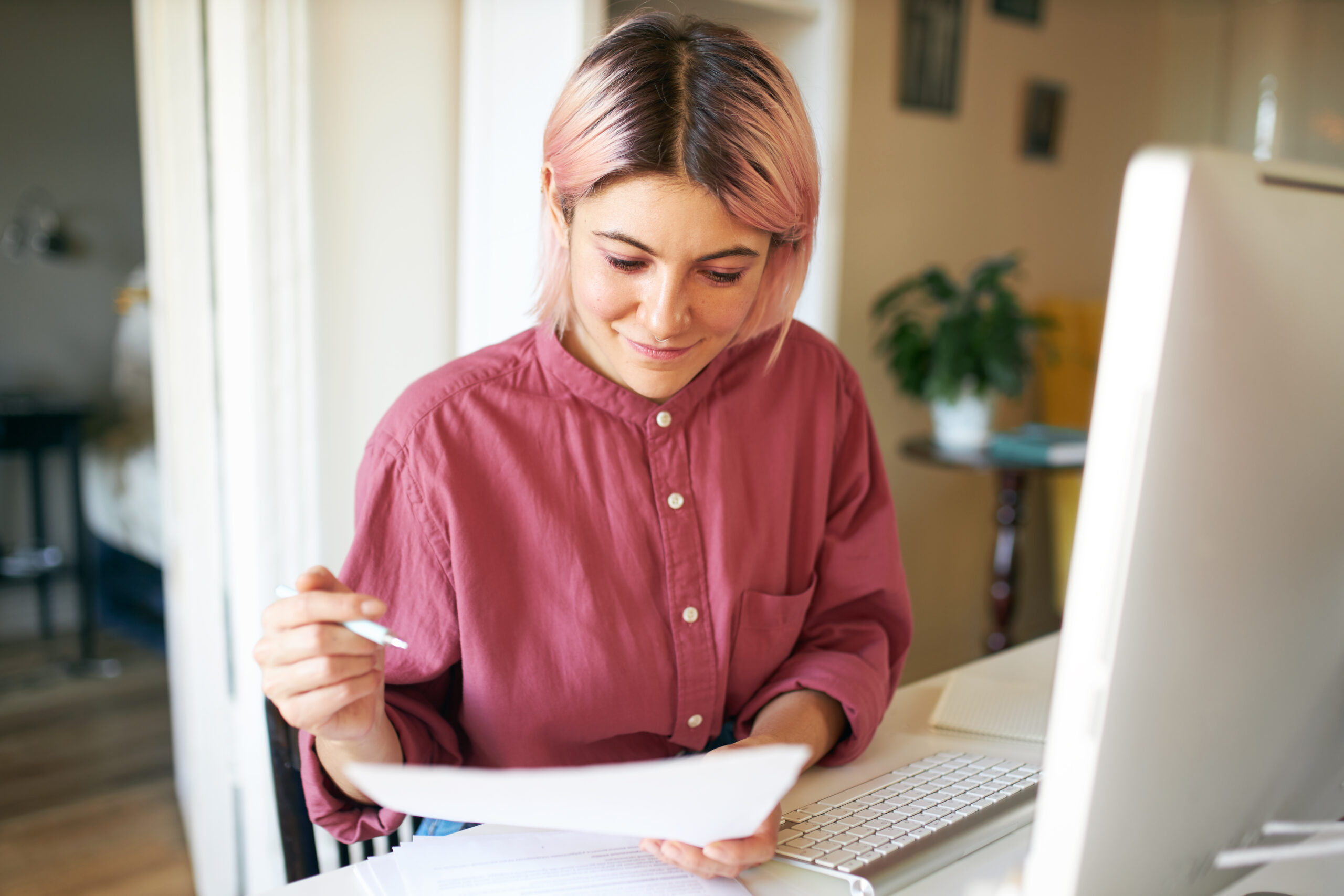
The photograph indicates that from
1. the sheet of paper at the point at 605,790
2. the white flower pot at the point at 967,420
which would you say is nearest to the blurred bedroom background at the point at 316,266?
the white flower pot at the point at 967,420

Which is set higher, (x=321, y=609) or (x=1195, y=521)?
(x=1195, y=521)

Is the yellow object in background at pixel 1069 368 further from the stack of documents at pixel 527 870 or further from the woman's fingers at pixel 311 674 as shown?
the woman's fingers at pixel 311 674

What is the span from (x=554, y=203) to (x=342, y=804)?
53 centimetres

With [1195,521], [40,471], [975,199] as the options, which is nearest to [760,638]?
[1195,521]

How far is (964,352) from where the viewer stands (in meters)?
A: 2.47

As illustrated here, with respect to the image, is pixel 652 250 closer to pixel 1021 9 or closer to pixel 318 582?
pixel 318 582

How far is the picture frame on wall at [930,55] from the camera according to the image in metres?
2.65

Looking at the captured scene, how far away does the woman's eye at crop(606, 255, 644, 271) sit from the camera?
0.83m

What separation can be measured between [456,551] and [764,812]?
0.42m

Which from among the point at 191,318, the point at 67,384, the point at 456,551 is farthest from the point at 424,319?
→ the point at 67,384

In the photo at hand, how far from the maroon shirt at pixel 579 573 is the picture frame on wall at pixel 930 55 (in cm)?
197

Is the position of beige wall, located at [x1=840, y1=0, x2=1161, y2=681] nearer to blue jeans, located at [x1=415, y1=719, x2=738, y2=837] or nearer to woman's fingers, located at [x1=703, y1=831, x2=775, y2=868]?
blue jeans, located at [x1=415, y1=719, x2=738, y2=837]

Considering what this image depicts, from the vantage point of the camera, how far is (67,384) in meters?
3.72

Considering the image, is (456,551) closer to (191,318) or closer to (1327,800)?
(1327,800)
